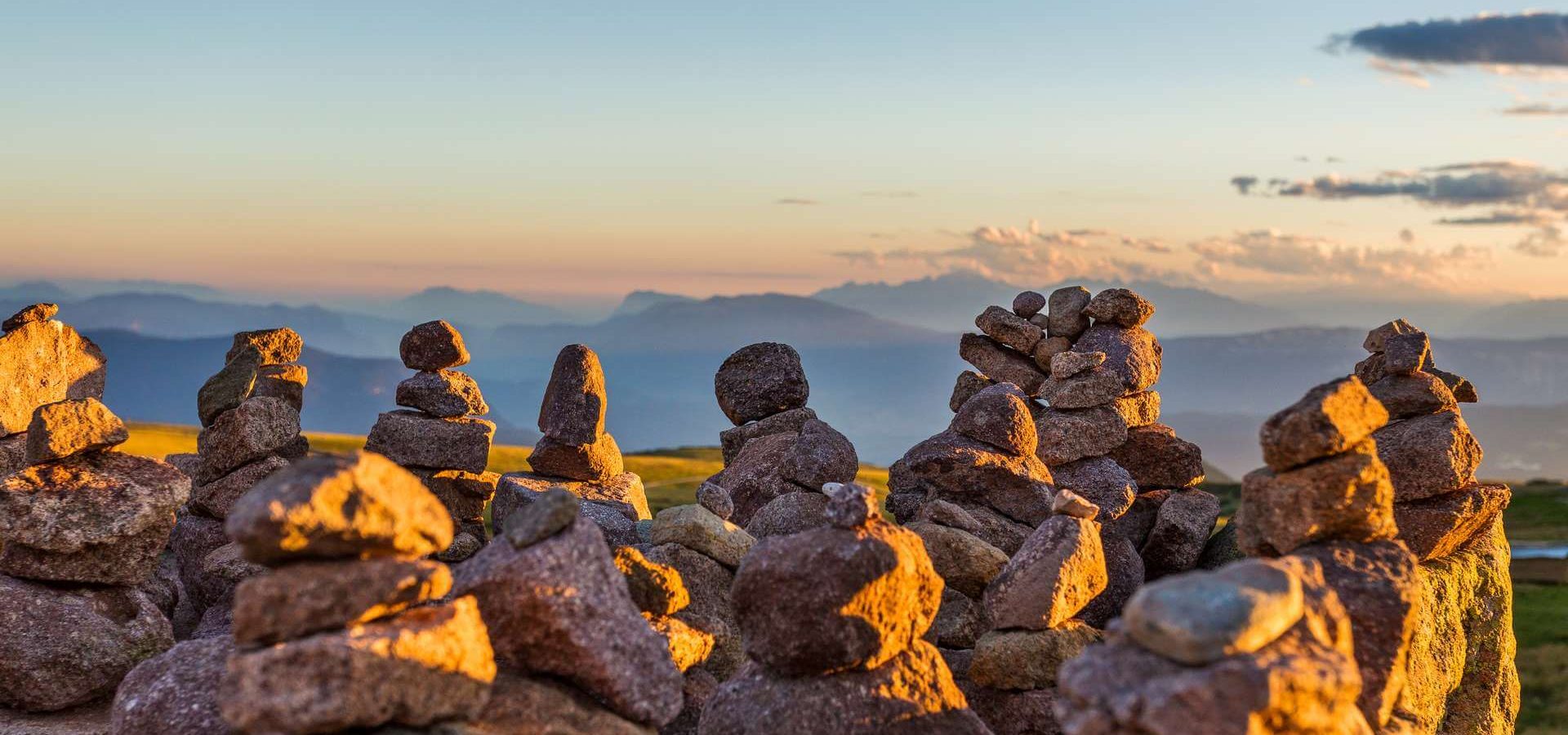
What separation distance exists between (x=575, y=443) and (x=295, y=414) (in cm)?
591

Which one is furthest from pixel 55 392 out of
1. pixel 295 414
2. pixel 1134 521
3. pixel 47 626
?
pixel 1134 521

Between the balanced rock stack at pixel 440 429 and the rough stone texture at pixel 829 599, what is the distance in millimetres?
12206

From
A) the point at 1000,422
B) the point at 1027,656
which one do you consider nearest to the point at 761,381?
the point at 1000,422

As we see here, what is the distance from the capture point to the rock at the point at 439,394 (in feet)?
77.2

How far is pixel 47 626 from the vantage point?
15617mm

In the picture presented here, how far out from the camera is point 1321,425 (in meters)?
11.6

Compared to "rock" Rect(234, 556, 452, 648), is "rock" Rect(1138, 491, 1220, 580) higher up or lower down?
lower down

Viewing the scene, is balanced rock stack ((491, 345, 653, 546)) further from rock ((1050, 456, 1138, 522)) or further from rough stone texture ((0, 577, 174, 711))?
rock ((1050, 456, 1138, 522))

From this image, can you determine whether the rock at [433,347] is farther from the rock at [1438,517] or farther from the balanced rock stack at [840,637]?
the rock at [1438,517]

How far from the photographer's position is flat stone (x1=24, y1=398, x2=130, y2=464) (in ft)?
51.0

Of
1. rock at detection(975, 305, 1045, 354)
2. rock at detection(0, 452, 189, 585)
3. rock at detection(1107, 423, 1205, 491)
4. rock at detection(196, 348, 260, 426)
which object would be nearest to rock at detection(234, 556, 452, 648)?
rock at detection(0, 452, 189, 585)

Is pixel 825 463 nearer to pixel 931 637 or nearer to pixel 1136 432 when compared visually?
pixel 931 637

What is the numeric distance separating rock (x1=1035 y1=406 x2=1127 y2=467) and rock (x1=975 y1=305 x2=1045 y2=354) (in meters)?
3.22

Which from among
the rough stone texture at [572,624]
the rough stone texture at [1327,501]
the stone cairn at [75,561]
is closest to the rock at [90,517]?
the stone cairn at [75,561]
